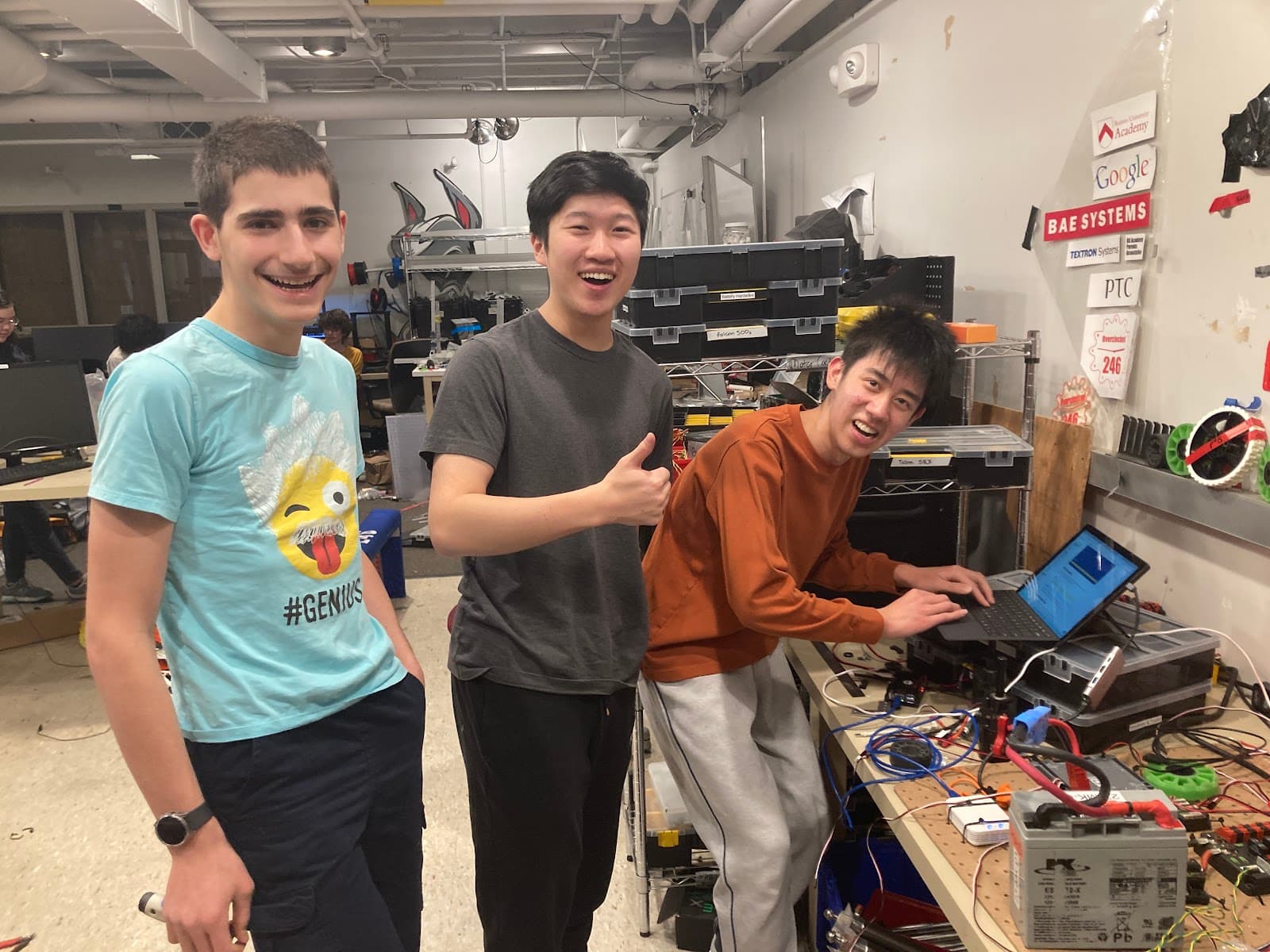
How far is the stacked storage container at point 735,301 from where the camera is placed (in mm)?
2205

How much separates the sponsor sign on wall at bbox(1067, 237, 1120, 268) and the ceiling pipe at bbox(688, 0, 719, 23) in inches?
107

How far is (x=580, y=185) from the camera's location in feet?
4.15

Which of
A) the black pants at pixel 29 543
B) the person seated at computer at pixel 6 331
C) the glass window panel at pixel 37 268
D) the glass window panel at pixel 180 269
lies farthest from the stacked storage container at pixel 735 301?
the glass window panel at pixel 37 268

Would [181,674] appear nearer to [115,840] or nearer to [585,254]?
[585,254]

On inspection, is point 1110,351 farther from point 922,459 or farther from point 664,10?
point 664,10

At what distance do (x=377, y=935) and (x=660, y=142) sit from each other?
7.49m

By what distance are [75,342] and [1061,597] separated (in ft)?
20.6

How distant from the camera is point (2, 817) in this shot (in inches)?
98.3

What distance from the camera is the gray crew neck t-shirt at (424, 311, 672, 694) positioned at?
1220mm

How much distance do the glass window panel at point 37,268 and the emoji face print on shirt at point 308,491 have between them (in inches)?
353

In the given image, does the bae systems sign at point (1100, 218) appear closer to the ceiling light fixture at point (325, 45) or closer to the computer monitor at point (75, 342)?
the ceiling light fixture at point (325, 45)

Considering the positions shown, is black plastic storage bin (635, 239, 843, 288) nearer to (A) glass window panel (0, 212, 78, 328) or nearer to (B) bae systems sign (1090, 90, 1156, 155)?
(B) bae systems sign (1090, 90, 1156, 155)

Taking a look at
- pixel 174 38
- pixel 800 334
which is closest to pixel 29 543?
pixel 174 38

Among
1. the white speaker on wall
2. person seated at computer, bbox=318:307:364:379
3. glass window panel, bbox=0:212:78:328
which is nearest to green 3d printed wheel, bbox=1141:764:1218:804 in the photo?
the white speaker on wall
